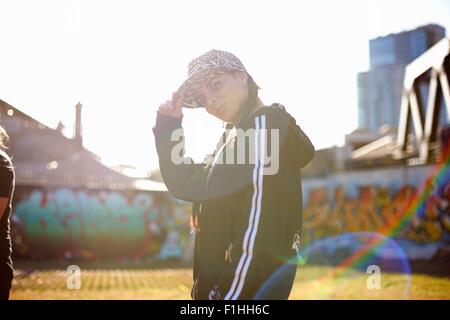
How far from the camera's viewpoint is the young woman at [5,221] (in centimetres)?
279

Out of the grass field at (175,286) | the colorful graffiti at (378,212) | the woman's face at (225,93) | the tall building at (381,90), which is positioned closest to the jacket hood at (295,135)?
the woman's face at (225,93)

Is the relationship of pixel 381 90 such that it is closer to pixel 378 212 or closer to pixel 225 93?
pixel 378 212

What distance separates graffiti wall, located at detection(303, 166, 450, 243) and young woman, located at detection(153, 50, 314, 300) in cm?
1479

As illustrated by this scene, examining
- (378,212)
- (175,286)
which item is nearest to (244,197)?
(175,286)

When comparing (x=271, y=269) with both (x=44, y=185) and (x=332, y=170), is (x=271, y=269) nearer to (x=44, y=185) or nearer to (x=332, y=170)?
(x=44, y=185)

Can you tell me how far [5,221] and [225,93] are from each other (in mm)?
1748

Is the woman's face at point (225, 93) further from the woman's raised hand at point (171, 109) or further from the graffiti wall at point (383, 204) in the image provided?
the graffiti wall at point (383, 204)

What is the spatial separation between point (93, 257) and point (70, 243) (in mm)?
1132

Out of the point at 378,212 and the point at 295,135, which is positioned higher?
the point at 295,135

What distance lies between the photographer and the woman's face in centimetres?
206

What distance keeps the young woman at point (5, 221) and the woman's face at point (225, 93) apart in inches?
57.2

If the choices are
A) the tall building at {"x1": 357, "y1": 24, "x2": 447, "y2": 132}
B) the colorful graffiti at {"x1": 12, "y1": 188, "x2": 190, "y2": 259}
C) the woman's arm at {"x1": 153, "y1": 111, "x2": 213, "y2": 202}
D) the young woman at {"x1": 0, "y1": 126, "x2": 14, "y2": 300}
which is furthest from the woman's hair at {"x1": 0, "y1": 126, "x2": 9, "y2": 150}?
the tall building at {"x1": 357, "y1": 24, "x2": 447, "y2": 132}

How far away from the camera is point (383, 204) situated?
65.4 feet

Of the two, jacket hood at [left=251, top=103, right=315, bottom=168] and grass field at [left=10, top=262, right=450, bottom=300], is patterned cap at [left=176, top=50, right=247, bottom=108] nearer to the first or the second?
A: jacket hood at [left=251, top=103, right=315, bottom=168]
